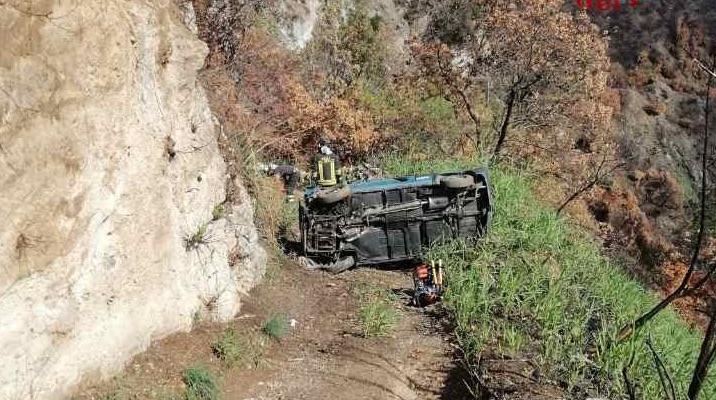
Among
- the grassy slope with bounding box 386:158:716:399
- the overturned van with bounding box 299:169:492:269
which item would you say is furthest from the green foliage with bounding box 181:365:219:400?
the overturned van with bounding box 299:169:492:269

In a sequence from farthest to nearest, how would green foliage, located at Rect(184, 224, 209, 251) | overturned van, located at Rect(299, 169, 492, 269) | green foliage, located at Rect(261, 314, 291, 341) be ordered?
overturned van, located at Rect(299, 169, 492, 269), green foliage, located at Rect(261, 314, 291, 341), green foliage, located at Rect(184, 224, 209, 251)

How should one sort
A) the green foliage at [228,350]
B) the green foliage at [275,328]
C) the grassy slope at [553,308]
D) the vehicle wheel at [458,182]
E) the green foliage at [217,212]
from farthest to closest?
the vehicle wheel at [458,182] → the green foliage at [217,212] → the green foliage at [275,328] → the green foliage at [228,350] → the grassy slope at [553,308]

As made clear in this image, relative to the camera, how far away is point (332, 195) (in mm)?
8797

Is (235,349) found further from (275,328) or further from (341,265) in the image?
(341,265)

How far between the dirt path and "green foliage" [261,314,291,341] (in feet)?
0.25

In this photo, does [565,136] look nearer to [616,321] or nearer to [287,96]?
[287,96]

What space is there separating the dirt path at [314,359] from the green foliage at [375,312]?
85 millimetres

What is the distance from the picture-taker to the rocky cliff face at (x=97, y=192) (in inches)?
172

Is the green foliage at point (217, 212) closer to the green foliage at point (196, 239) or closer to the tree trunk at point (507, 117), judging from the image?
the green foliage at point (196, 239)

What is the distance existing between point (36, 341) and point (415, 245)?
5.90 meters

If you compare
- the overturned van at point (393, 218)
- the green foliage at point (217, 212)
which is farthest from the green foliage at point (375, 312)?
the green foliage at point (217, 212)

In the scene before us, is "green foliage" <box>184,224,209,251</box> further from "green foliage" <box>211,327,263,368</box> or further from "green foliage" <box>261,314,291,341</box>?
"green foliage" <box>261,314,291,341</box>

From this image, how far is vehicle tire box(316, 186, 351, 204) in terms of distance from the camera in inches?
346

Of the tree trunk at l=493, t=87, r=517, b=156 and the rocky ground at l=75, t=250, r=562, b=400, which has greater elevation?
the tree trunk at l=493, t=87, r=517, b=156
